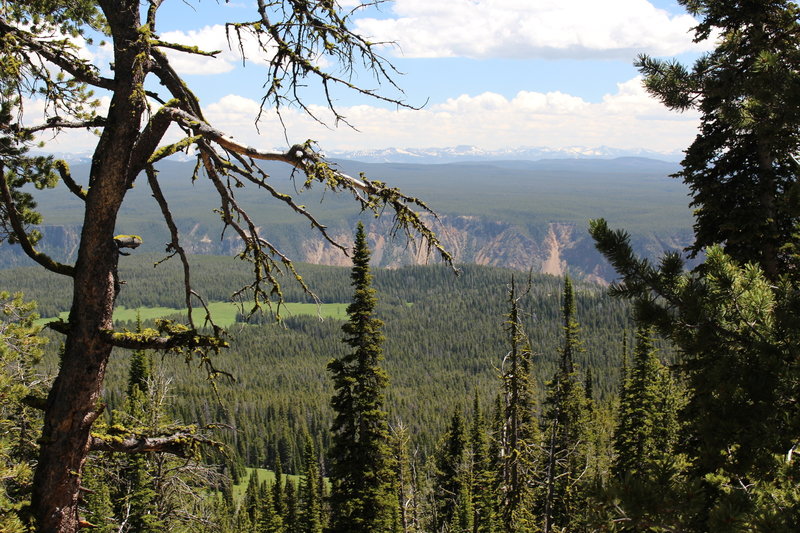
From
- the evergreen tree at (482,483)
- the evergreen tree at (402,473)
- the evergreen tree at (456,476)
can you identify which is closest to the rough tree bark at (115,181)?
the evergreen tree at (402,473)

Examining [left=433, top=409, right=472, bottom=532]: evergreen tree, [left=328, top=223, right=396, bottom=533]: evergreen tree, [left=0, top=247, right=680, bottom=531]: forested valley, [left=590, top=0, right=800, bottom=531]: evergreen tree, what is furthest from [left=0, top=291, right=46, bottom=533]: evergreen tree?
[left=433, top=409, right=472, bottom=532]: evergreen tree

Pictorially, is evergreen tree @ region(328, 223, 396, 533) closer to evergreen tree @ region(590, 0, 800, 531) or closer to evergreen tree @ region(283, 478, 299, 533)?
evergreen tree @ region(590, 0, 800, 531)

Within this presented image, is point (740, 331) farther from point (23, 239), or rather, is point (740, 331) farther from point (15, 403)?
point (15, 403)

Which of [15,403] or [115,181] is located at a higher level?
[115,181]

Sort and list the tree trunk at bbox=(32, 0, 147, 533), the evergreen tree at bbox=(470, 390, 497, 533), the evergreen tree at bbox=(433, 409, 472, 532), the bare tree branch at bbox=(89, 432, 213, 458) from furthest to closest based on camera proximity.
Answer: the evergreen tree at bbox=(433, 409, 472, 532) → the evergreen tree at bbox=(470, 390, 497, 533) → the bare tree branch at bbox=(89, 432, 213, 458) → the tree trunk at bbox=(32, 0, 147, 533)

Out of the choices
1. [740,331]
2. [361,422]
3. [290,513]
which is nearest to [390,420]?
[290,513]

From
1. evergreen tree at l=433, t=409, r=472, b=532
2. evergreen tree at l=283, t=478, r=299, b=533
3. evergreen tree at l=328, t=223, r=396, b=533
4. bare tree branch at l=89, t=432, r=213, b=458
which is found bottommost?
evergreen tree at l=283, t=478, r=299, b=533

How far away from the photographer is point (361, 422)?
60.9 ft

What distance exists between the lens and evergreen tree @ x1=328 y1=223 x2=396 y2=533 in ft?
60.3

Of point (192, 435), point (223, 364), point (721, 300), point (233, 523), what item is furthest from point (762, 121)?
point (223, 364)

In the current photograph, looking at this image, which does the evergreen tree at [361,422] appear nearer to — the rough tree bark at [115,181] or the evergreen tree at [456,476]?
the rough tree bark at [115,181]

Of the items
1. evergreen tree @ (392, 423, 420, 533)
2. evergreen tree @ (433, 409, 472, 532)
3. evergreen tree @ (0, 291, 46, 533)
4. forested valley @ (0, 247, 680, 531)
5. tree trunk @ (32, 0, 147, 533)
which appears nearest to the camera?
evergreen tree @ (0, 291, 46, 533)

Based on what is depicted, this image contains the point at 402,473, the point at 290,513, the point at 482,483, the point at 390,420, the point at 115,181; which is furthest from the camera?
the point at 390,420

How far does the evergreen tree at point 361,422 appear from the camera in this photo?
60.3ft
